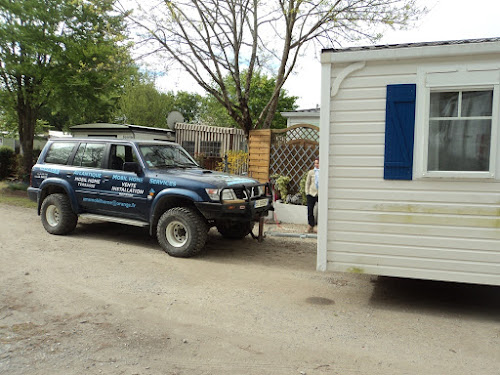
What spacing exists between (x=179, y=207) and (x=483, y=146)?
4437mm

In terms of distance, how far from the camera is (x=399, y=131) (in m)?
4.66

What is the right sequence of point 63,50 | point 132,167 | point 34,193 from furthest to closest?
point 63,50, point 34,193, point 132,167

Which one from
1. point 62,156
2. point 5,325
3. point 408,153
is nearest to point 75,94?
point 62,156

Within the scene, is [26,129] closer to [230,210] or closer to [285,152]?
[285,152]

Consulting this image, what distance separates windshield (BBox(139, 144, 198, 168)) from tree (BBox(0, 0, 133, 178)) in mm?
5002

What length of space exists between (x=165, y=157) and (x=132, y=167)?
29.8 inches

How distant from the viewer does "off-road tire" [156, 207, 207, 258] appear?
683 cm

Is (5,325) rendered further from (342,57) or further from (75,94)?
(75,94)

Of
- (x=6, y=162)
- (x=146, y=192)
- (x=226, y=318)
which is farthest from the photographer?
(x=6, y=162)

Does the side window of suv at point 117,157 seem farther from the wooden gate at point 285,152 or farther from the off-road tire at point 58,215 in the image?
the wooden gate at point 285,152

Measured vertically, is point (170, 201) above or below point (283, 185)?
below

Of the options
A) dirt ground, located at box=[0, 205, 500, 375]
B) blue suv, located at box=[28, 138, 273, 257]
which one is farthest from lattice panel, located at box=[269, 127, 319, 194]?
dirt ground, located at box=[0, 205, 500, 375]

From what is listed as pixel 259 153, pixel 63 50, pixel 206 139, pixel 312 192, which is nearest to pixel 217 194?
pixel 312 192

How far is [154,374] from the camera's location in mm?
3299
